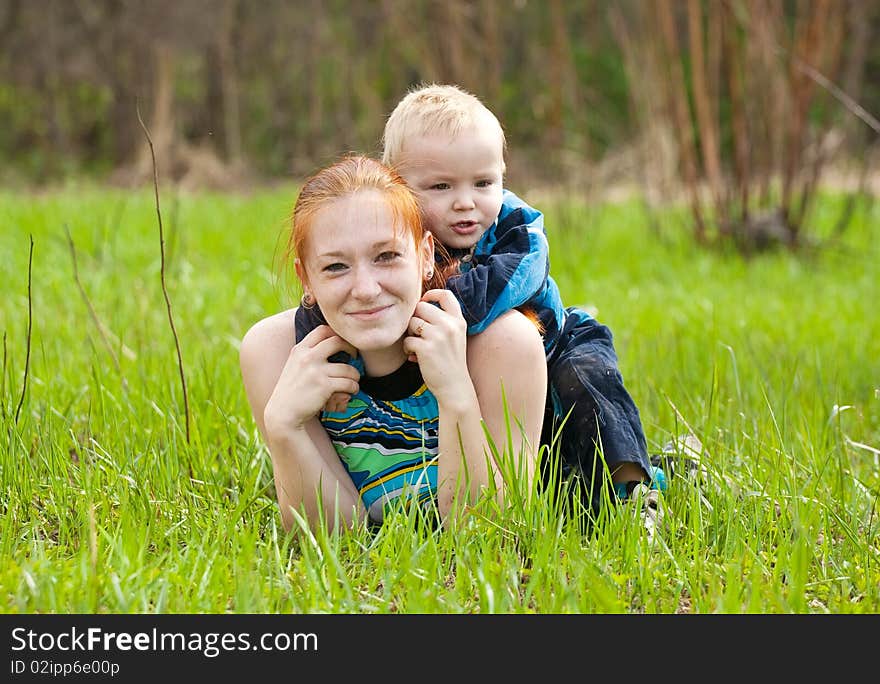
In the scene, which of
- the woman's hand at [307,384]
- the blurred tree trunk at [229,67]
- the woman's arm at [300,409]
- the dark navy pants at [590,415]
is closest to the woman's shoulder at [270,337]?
the woman's arm at [300,409]

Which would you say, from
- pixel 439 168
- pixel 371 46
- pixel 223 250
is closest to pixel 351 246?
pixel 439 168

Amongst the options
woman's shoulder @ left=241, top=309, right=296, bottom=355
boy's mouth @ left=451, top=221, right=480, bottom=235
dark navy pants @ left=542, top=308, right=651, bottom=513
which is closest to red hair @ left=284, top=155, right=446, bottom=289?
boy's mouth @ left=451, top=221, right=480, bottom=235

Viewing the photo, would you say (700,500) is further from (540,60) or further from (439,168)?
(540,60)

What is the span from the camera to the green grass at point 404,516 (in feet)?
6.56

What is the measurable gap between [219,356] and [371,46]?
11.3 metres

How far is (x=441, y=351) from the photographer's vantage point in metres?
2.23

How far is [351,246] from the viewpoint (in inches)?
87.4

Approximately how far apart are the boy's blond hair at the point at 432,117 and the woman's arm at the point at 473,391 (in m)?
0.39

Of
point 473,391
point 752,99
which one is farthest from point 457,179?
point 752,99

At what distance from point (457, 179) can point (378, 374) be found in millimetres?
475

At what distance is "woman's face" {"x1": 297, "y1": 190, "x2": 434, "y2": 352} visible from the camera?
2.21 meters

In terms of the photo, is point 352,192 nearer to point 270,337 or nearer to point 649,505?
point 270,337

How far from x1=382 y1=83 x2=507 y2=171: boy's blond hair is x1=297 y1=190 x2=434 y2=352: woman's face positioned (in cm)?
27

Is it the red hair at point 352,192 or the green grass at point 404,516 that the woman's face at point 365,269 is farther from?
the green grass at point 404,516
